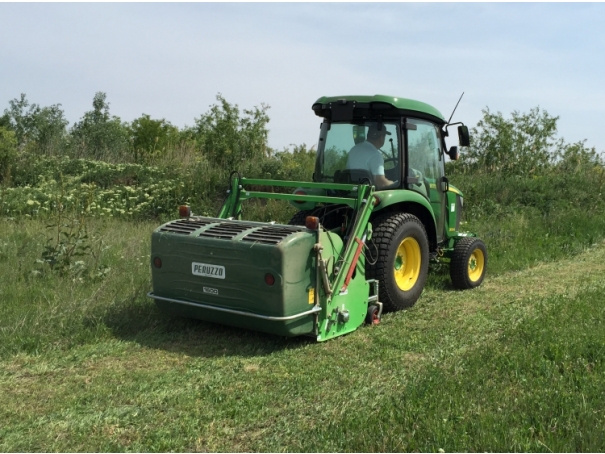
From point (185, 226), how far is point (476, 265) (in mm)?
3971

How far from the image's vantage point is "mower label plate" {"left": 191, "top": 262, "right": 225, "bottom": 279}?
5293 millimetres

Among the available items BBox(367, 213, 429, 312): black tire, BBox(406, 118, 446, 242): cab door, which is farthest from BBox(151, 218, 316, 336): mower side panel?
BBox(406, 118, 446, 242): cab door

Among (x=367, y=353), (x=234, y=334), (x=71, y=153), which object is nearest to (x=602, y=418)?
(x=367, y=353)

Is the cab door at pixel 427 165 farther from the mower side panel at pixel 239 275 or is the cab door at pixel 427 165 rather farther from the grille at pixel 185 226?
the grille at pixel 185 226

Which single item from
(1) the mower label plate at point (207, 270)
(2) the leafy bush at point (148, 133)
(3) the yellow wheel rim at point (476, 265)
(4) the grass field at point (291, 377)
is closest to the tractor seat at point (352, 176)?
(4) the grass field at point (291, 377)

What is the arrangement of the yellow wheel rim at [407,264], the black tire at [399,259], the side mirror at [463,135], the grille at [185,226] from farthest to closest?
the side mirror at [463,135], the yellow wheel rim at [407,264], the black tire at [399,259], the grille at [185,226]

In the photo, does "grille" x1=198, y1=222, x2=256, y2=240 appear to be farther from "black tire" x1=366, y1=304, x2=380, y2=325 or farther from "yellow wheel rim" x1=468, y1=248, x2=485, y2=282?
"yellow wheel rim" x1=468, y1=248, x2=485, y2=282

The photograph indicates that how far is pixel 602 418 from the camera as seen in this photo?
146 inches

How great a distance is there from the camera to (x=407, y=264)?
21.8ft

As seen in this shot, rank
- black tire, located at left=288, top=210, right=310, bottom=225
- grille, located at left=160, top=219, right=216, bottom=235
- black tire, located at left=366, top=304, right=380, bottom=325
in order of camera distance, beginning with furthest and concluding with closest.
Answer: black tire, located at left=288, top=210, right=310, bottom=225 → black tire, located at left=366, top=304, right=380, bottom=325 → grille, located at left=160, top=219, right=216, bottom=235

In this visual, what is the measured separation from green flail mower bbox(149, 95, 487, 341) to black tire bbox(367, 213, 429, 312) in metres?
0.01

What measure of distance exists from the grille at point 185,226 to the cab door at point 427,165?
2282 mm

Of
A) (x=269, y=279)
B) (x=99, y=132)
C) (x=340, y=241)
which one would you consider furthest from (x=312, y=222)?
(x=99, y=132)

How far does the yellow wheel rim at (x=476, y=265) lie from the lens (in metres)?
7.88
